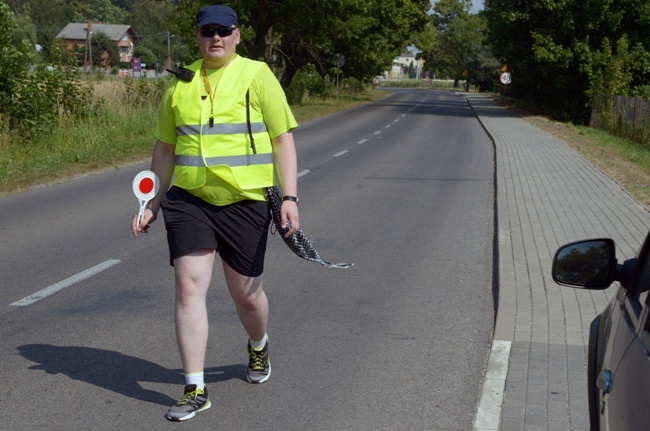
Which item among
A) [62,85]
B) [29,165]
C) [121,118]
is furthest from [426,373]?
[121,118]

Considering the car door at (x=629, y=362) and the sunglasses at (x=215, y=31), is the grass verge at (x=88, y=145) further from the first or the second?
the car door at (x=629, y=362)

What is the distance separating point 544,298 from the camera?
301 inches

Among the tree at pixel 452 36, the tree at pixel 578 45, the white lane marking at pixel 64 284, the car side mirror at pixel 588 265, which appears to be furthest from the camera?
the tree at pixel 452 36

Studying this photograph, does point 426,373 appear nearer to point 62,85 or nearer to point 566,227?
point 566,227

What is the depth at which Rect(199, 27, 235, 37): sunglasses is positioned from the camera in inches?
186

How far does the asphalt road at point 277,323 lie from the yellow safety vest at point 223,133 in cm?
123

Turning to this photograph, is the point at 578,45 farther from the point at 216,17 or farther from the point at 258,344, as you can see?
the point at 216,17

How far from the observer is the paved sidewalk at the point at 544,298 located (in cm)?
512

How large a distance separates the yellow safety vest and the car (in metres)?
1.98

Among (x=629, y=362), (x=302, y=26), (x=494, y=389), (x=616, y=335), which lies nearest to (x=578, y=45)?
(x=302, y=26)

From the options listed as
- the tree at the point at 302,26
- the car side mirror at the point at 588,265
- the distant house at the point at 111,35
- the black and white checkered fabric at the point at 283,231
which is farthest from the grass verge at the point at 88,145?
the distant house at the point at 111,35

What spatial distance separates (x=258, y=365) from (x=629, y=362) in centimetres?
319

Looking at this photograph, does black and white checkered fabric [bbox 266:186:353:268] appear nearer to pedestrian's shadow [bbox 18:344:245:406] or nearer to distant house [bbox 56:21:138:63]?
pedestrian's shadow [bbox 18:344:245:406]

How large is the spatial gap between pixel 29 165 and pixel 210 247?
41.6 feet
